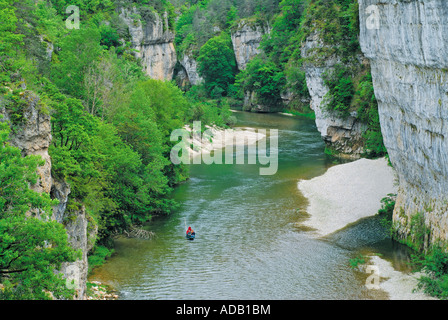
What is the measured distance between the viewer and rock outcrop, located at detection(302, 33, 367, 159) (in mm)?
54688

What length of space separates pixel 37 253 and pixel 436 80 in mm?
17992

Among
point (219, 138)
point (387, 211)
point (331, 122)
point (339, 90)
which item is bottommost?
point (387, 211)

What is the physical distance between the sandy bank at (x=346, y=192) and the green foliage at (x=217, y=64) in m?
64.8

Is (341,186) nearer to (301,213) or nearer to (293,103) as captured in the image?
(301,213)

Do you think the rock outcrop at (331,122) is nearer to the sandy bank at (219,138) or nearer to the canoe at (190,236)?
the sandy bank at (219,138)

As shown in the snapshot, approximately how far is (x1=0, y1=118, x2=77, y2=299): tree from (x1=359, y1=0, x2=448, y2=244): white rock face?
16853 mm

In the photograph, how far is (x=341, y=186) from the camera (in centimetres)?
4128

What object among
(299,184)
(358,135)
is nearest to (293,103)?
(358,135)

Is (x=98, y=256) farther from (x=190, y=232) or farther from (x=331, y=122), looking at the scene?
(x=331, y=122)

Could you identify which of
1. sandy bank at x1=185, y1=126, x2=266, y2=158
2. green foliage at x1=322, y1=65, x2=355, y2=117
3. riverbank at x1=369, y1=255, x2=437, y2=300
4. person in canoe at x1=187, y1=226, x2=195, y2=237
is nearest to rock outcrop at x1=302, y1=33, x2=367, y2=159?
green foliage at x1=322, y1=65, x2=355, y2=117

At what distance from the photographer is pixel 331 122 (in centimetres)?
5559

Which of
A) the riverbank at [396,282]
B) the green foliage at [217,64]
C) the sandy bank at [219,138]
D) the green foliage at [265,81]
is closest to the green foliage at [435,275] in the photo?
the riverbank at [396,282]

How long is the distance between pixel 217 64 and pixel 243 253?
273 ft

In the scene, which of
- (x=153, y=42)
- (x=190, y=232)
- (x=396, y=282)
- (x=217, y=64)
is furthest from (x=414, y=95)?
(x=217, y=64)
